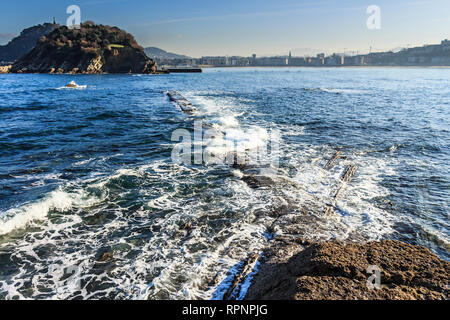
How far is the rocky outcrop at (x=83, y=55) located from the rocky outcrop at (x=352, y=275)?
130574 millimetres

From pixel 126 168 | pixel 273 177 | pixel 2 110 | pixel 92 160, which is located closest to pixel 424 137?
pixel 273 177

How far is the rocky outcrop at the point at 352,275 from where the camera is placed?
3525 millimetres

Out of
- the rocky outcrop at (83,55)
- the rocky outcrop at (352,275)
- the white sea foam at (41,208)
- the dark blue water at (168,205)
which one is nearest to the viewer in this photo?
the rocky outcrop at (352,275)

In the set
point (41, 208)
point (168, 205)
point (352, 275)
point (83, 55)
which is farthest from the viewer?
point (83, 55)

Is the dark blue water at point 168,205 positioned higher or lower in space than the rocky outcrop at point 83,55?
lower

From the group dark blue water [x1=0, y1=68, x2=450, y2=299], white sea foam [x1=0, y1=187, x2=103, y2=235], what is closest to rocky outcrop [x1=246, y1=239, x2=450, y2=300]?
dark blue water [x1=0, y1=68, x2=450, y2=299]

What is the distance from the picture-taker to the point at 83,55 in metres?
115

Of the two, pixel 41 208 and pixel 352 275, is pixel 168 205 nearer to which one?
pixel 41 208

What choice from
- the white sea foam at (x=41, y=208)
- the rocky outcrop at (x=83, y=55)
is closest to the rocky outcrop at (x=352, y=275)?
the white sea foam at (x=41, y=208)

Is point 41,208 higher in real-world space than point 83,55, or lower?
lower

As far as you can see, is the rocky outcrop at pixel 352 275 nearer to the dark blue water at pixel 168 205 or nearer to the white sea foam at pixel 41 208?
the dark blue water at pixel 168 205

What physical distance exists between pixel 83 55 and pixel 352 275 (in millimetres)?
136512

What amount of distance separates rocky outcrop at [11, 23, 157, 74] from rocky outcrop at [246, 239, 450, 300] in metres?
131

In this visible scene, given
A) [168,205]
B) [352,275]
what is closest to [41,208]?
[168,205]
